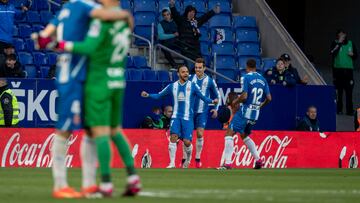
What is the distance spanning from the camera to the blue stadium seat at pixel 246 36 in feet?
101

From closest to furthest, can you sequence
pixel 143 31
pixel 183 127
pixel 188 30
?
pixel 183 127 → pixel 188 30 → pixel 143 31

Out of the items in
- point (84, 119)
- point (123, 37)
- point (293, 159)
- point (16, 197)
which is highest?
point (123, 37)

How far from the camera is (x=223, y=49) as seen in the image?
98.6 ft

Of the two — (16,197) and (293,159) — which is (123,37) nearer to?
(16,197)

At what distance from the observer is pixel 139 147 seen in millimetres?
25391

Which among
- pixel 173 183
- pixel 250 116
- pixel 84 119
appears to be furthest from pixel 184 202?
pixel 250 116

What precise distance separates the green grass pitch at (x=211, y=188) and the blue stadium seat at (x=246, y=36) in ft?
38.8

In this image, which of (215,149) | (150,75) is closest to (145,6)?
(150,75)

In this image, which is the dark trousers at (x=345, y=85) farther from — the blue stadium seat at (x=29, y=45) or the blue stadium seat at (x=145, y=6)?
the blue stadium seat at (x=29, y=45)

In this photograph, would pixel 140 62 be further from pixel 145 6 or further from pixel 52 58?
pixel 145 6

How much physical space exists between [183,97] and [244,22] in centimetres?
689

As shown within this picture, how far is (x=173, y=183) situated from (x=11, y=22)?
10.7 meters

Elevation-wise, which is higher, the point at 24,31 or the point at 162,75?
the point at 24,31

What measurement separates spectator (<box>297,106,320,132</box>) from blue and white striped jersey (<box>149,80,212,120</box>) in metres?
3.83
